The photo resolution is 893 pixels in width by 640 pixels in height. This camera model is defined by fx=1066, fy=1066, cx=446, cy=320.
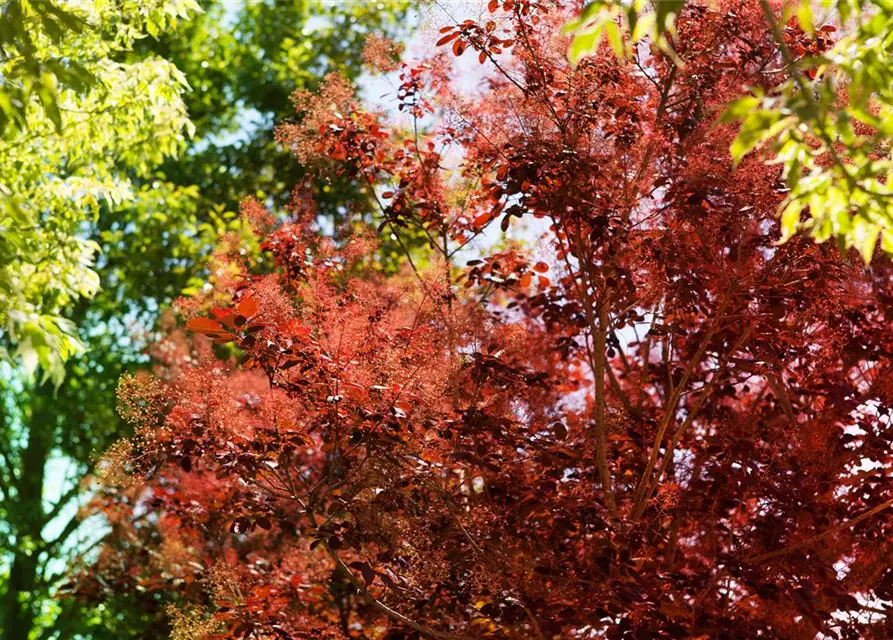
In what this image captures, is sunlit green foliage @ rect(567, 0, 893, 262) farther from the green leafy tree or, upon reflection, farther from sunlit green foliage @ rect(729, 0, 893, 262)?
the green leafy tree

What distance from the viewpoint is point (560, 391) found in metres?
Result: 5.78

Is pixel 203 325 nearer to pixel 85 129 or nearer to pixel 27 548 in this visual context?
pixel 85 129

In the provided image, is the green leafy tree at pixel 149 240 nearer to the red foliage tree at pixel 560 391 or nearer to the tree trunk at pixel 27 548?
the tree trunk at pixel 27 548

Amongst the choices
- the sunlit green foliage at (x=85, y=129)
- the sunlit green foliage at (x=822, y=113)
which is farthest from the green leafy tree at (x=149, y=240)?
the sunlit green foliage at (x=822, y=113)

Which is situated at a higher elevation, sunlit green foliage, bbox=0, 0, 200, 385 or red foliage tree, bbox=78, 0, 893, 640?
sunlit green foliage, bbox=0, 0, 200, 385

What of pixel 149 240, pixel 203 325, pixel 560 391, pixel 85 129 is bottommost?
pixel 203 325

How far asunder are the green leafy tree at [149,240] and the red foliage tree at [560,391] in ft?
16.8

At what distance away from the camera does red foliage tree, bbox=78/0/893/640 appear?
14.0 feet

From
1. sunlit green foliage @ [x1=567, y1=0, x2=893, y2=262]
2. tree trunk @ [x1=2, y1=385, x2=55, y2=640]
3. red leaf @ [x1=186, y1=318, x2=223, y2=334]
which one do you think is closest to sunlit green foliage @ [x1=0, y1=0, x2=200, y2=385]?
red leaf @ [x1=186, y1=318, x2=223, y2=334]

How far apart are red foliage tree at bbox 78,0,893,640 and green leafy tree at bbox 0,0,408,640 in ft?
16.8

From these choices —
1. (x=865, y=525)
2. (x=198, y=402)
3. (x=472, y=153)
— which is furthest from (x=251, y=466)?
(x=865, y=525)

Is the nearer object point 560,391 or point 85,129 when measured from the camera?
point 560,391

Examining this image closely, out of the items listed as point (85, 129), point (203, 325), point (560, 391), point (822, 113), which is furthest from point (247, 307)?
point (85, 129)

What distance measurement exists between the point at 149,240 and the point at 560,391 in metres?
6.86
